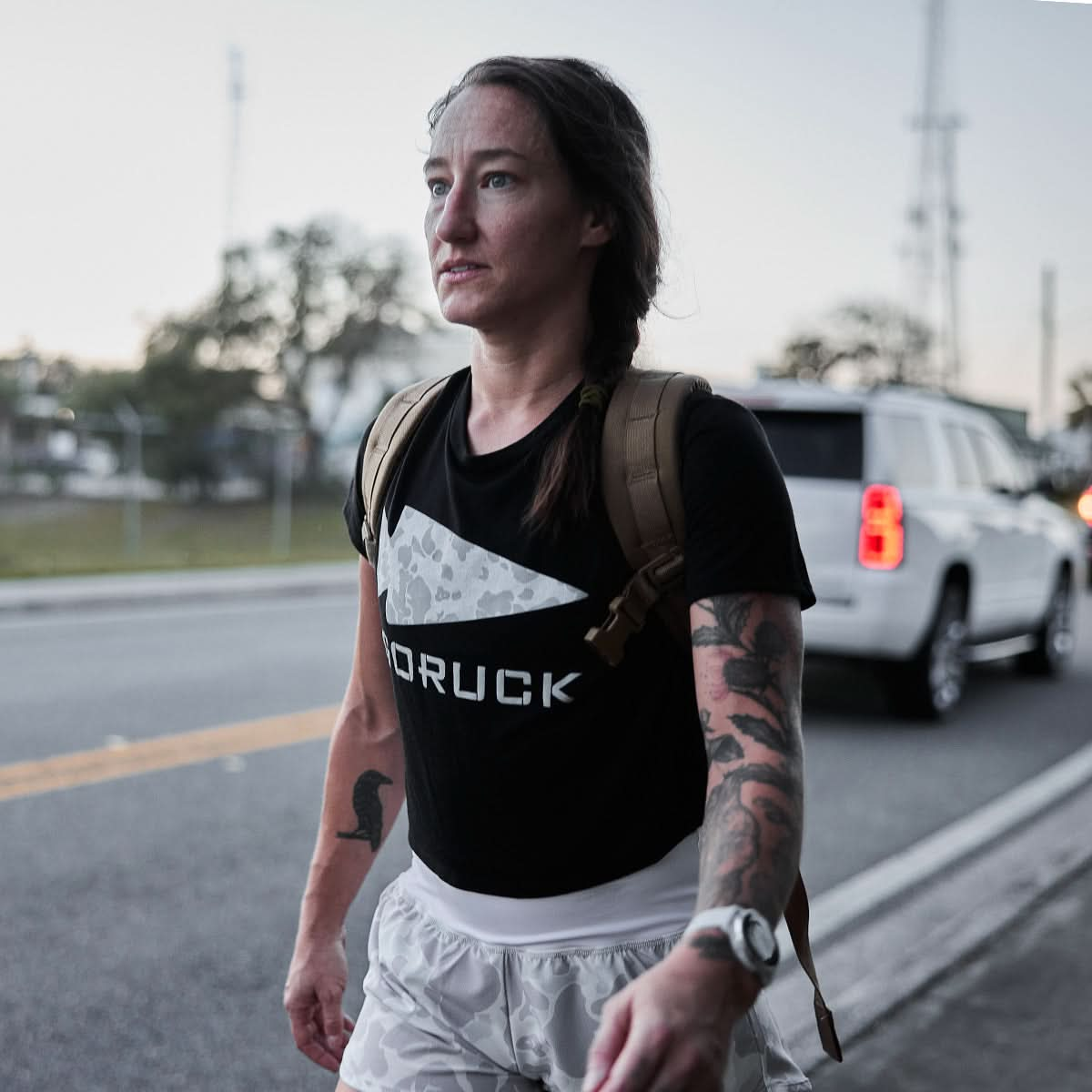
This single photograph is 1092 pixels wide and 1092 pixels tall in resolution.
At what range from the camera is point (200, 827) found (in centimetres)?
612

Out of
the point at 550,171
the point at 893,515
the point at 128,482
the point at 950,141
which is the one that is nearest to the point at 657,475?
the point at 550,171

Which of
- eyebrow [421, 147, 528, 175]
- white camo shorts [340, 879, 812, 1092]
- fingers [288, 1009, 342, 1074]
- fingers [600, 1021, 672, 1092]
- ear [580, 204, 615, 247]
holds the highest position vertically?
eyebrow [421, 147, 528, 175]

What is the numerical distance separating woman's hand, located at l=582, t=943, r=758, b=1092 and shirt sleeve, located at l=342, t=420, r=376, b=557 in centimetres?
84

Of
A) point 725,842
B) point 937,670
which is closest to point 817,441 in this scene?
point 937,670

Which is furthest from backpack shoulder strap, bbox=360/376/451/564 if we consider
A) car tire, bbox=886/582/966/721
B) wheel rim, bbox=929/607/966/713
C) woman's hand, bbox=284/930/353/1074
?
wheel rim, bbox=929/607/966/713

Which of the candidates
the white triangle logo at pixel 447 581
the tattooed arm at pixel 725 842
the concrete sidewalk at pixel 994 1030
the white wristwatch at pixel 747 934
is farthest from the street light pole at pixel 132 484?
the white wristwatch at pixel 747 934

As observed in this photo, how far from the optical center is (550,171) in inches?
69.1

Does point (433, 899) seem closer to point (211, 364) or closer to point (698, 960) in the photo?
point (698, 960)

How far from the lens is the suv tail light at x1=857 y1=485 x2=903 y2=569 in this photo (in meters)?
8.38

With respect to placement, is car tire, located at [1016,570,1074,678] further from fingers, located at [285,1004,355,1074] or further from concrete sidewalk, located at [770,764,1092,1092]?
fingers, located at [285,1004,355,1074]

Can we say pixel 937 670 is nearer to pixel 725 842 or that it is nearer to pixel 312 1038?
pixel 312 1038

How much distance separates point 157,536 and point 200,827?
17.7 metres

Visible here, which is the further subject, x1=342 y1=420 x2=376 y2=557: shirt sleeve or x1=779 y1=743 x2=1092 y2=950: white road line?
x1=779 y1=743 x2=1092 y2=950: white road line

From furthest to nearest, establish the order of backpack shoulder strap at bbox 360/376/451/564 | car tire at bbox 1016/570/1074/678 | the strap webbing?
car tire at bbox 1016/570/1074/678 → backpack shoulder strap at bbox 360/376/451/564 → the strap webbing
